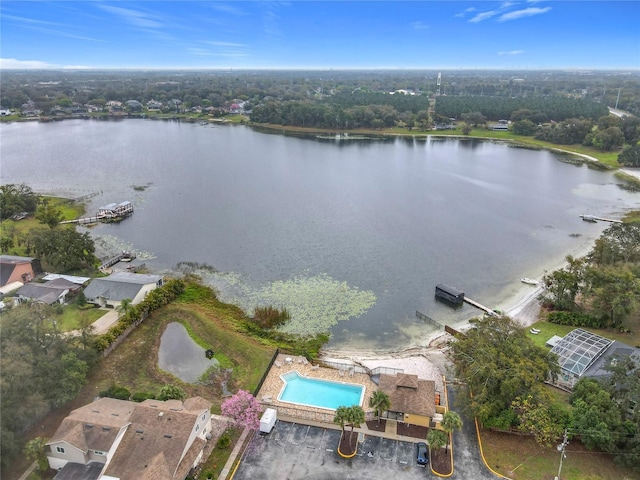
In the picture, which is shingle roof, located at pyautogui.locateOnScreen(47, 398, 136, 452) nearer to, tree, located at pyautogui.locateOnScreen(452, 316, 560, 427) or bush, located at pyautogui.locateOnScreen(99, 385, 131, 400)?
bush, located at pyautogui.locateOnScreen(99, 385, 131, 400)

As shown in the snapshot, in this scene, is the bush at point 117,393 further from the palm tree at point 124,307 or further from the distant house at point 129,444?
the palm tree at point 124,307

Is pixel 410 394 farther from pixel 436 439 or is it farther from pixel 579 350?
pixel 579 350

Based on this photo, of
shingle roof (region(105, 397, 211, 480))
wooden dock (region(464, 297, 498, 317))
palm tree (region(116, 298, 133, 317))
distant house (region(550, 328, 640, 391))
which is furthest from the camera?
wooden dock (region(464, 297, 498, 317))

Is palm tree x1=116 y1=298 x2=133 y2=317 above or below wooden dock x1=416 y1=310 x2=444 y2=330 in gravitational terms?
above

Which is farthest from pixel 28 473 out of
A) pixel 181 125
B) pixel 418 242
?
pixel 181 125

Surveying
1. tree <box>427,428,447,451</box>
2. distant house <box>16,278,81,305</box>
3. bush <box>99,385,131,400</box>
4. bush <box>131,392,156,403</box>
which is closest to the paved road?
tree <box>427,428,447,451</box>

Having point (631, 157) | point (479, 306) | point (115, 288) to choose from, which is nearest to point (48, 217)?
point (115, 288)

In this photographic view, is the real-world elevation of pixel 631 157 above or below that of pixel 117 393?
above
